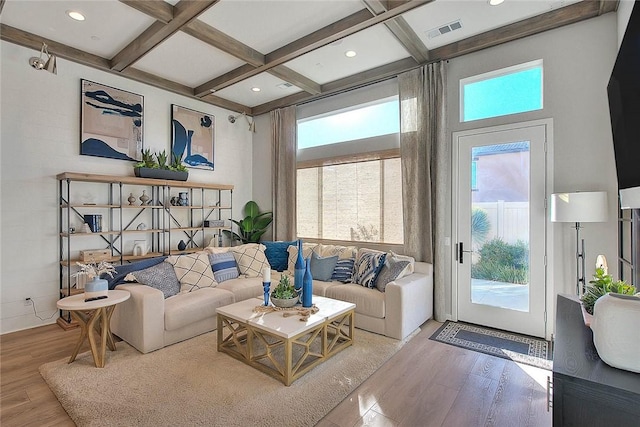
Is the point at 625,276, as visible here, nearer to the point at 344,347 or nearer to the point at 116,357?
the point at 344,347

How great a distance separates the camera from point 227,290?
3.71 meters

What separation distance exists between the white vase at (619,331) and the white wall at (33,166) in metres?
5.15

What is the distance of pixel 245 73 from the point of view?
4.35 metres

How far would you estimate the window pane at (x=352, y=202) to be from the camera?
176 inches

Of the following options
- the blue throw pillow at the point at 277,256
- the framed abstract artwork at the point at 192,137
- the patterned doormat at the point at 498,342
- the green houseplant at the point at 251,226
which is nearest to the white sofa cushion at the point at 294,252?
the blue throw pillow at the point at 277,256

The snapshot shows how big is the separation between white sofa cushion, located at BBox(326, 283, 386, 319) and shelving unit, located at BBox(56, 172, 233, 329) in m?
2.73

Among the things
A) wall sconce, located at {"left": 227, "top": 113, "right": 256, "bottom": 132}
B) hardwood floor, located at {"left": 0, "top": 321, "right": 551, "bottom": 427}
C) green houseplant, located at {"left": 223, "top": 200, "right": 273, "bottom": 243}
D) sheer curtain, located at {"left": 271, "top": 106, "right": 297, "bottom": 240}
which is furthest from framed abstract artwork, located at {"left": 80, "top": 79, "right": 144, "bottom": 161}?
hardwood floor, located at {"left": 0, "top": 321, "right": 551, "bottom": 427}

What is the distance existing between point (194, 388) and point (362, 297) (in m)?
1.90

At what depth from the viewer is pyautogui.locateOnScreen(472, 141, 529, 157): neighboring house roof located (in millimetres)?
3416

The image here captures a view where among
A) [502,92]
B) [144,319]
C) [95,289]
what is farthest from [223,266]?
[502,92]

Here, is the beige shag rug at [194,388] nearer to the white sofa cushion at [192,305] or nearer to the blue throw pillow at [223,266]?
the white sofa cushion at [192,305]

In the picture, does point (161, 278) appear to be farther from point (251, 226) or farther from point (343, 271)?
point (251, 226)

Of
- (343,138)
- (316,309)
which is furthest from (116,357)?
(343,138)

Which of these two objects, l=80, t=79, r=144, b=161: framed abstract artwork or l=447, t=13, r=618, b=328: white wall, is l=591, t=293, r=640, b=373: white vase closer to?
l=447, t=13, r=618, b=328: white wall
